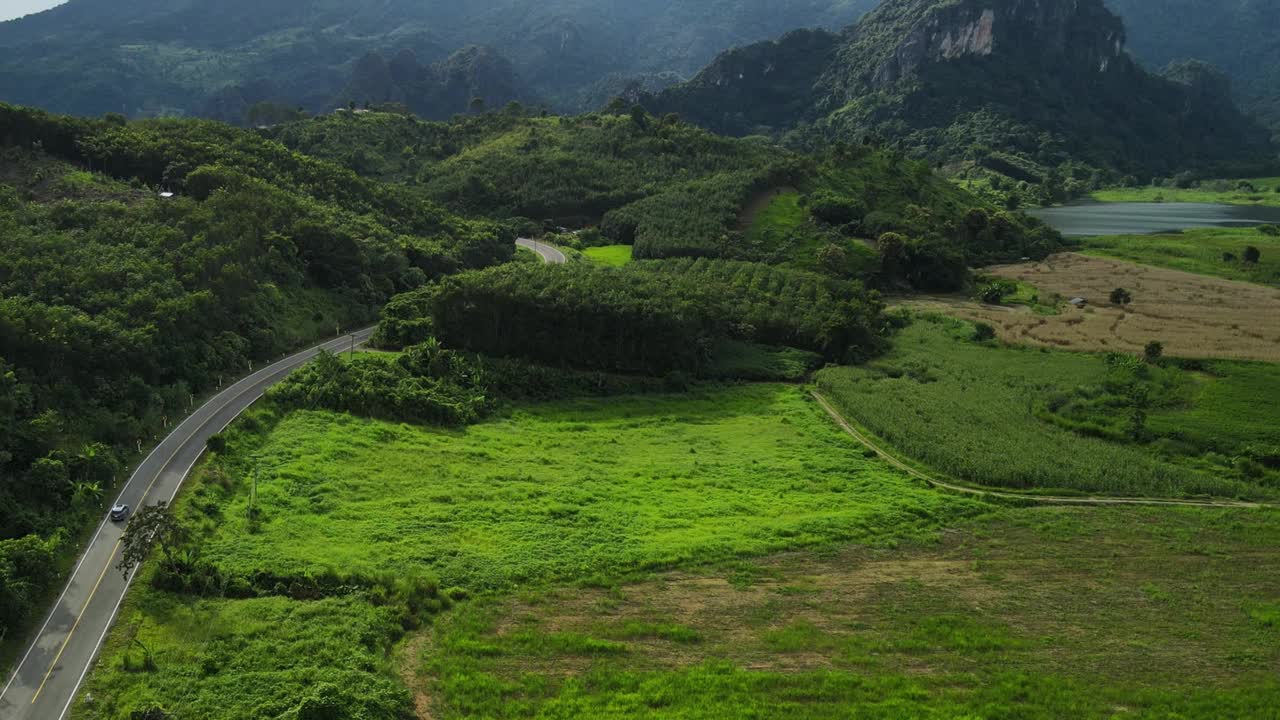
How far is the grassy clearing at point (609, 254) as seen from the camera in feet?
383

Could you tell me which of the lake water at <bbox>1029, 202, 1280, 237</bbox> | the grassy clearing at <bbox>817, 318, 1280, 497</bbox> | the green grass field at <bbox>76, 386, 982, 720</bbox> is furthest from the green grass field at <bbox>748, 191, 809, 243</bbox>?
the green grass field at <bbox>76, 386, 982, 720</bbox>

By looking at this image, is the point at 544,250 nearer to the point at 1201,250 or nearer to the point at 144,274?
the point at 144,274

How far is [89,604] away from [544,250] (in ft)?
289

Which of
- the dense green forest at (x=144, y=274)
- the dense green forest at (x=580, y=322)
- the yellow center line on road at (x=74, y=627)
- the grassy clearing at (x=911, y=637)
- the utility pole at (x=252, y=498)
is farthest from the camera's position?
the dense green forest at (x=580, y=322)

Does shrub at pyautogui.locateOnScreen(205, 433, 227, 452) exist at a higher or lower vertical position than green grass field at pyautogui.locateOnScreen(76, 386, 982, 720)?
higher

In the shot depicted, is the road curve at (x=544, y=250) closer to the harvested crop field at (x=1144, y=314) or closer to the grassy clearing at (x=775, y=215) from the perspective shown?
the grassy clearing at (x=775, y=215)

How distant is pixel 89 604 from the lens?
3803 centimetres

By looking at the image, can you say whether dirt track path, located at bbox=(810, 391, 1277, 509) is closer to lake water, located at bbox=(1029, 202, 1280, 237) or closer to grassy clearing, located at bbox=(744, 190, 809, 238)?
grassy clearing, located at bbox=(744, 190, 809, 238)

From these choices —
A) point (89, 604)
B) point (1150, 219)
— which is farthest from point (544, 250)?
point (1150, 219)

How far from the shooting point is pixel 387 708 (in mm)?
32062

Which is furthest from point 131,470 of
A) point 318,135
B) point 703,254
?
point 318,135

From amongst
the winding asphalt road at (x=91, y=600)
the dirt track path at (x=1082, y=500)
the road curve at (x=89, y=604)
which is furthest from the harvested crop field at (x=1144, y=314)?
the road curve at (x=89, y=604)

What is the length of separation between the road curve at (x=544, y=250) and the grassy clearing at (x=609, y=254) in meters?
3.78

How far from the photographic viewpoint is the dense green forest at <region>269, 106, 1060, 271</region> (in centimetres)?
12312
